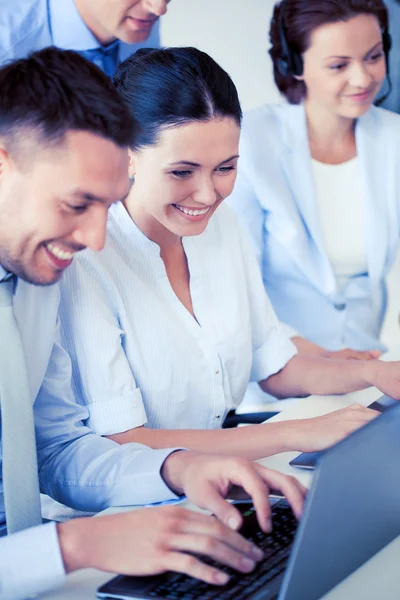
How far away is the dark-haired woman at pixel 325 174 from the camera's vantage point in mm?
2381

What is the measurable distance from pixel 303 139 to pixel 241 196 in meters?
0.26

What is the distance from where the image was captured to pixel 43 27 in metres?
2.31

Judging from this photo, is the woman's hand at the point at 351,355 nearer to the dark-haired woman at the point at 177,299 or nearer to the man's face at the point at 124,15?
the dark-haired woman at the point at 177,299

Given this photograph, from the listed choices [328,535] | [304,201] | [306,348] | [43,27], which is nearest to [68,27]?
[43,27]

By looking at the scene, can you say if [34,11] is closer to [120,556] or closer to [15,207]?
[15,207]

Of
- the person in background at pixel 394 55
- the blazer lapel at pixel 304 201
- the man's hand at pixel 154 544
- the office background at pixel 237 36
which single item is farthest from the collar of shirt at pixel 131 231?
the office background at pixel 237 36

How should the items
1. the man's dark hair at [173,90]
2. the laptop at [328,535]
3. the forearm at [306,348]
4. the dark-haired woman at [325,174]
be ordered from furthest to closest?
the dark-haired woman at [325,174], the forearm at [306,348], the man's dark hair at [173,90], the laptop at [328,535]

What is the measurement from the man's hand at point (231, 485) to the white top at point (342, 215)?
53.0 inches

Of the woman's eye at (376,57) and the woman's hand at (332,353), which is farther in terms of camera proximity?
the woman's eye at (376,57)

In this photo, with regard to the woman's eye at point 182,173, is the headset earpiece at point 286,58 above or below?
above

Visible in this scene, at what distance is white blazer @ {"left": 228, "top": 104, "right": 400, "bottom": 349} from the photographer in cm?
240

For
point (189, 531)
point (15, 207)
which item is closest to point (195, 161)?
point (15, 207)

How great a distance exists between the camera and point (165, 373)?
5.37 ft

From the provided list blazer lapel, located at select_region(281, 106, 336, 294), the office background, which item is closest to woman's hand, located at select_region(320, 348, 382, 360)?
blazer lapel, located at select_region(281, 106, 336, 294)
